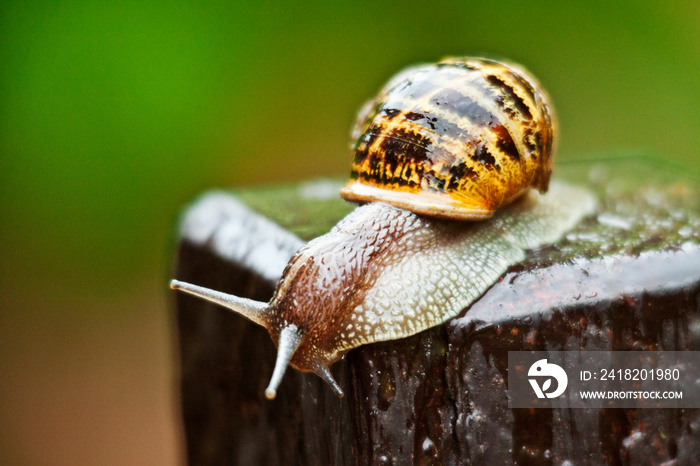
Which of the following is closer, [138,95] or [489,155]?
[489,155]

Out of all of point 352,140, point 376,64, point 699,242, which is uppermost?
point 376,64

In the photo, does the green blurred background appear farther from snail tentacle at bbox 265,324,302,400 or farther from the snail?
snail tentacle at bbox 265,324,302,400

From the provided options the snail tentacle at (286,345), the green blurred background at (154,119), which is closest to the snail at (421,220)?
the snail tentacle at (286,345)

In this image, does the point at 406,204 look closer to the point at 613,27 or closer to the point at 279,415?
the point at 279,415

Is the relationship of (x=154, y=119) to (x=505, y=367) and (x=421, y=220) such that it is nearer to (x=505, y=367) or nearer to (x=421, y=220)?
(x=421, y=220)

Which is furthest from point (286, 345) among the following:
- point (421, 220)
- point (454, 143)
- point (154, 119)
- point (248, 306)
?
point (154, 119)

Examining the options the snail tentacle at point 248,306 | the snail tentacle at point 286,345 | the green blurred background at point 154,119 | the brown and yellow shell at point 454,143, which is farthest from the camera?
the green blurred background at point 154,119

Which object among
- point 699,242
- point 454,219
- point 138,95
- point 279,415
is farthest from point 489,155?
point 138,95

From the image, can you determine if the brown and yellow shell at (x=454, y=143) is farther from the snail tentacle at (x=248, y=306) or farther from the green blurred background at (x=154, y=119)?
the green blurred background at (x=154, y=119)

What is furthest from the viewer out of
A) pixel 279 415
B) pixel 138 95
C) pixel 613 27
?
pixel 613 27
